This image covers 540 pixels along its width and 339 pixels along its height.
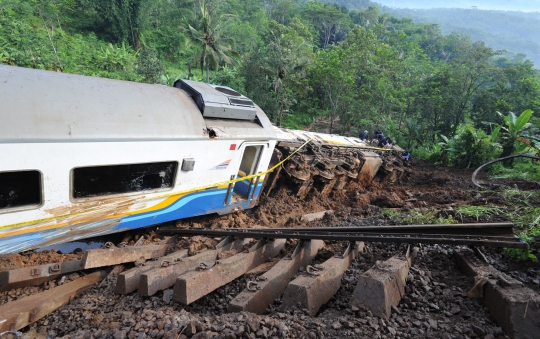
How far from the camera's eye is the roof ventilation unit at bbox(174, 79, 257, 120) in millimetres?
5188

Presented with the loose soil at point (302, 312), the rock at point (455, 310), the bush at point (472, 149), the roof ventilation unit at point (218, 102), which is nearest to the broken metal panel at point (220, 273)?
the loose soil at point (302, 312)

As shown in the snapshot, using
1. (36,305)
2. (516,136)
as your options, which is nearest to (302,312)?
(36,305)

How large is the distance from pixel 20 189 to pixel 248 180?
12.5 ft

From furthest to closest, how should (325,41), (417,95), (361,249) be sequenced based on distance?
(325,41)
(417,95)
(361,249)

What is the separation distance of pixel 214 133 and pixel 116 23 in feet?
109

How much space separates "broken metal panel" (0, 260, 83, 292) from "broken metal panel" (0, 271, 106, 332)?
22cm

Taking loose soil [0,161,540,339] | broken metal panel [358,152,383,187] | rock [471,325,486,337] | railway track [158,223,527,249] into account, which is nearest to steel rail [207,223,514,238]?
railway track [158,223,527,249]

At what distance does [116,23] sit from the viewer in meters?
30.9

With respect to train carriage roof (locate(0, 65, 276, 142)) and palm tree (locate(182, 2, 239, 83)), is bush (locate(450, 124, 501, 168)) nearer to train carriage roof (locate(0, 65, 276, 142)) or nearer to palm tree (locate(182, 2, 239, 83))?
train carriage roof (locate(0, 65, 276, 142))

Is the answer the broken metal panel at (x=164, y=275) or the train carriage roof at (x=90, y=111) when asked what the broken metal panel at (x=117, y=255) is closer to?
the broken metal panel at (x=164, y=275)

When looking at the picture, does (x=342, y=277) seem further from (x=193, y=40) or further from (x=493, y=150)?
(x=193, y=40)

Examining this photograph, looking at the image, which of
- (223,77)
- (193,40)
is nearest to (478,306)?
(193,40)

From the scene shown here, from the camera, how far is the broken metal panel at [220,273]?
2.75m

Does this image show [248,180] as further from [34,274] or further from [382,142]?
[382,142]
